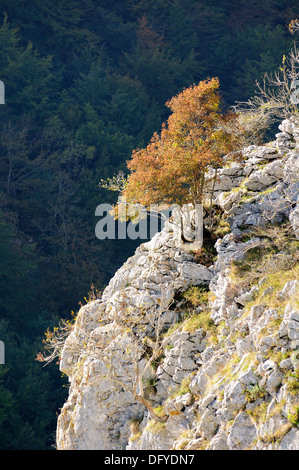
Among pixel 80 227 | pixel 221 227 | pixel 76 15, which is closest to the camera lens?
pixel 221 227

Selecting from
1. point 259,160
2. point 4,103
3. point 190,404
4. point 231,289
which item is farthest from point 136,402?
point 4,103

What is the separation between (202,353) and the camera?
13.1 metres

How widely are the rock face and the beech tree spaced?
4.21 feet

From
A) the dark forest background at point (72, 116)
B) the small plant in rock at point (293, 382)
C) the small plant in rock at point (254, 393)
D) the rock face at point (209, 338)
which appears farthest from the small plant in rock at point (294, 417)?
the dark forest background at point (72, 116)

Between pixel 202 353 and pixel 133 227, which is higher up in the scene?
pixel 133 227

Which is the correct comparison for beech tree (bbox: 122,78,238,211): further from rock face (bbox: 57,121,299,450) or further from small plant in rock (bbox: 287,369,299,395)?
small plant in rock (bbox: 287,369,299,395)

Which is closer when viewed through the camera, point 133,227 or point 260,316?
point 260,316

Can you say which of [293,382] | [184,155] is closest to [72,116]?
[184,155]

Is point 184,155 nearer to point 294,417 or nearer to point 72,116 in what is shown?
point 294,417

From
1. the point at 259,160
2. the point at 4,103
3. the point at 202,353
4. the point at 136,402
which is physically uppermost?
the point at 4,103

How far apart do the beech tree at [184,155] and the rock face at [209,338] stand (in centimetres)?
128

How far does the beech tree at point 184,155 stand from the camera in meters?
15.0

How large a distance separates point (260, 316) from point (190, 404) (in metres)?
2.40

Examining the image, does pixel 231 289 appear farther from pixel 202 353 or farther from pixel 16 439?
pixel 16 439
